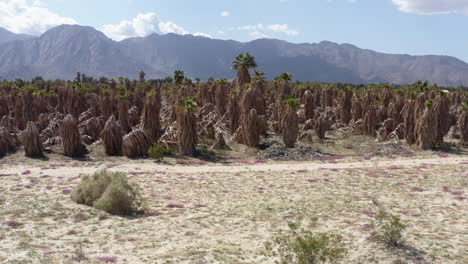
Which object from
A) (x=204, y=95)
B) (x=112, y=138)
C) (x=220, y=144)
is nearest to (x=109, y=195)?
(x=112, y=138)

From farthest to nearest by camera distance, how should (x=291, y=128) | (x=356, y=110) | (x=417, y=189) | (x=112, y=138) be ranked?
(x=356, y=110), (x=291, y=128), (x=112, y=138), (x=417, y=189)

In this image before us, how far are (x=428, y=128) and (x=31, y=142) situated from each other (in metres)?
30.5

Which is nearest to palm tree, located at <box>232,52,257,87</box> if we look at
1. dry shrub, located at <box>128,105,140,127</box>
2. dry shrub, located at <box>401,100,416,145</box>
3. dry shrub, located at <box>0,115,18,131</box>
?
dry shrub, located at <box>128,105,140,127</box>

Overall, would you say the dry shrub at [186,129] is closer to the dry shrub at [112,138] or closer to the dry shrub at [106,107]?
Result: the dry shrub at [112,138]

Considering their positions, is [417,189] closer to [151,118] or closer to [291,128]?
[291,128]

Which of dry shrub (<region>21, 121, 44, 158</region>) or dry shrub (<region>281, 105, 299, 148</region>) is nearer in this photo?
dry shrub (<region>21, 121, 44, 158</region>)

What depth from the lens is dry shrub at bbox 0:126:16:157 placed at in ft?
89.1

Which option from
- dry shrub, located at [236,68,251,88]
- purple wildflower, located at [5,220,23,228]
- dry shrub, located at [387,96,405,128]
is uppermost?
dry shrub, located at [236,68,251,88]

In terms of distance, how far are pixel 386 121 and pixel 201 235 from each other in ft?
104

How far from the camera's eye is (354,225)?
13.5 meters

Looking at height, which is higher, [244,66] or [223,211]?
[244,66]

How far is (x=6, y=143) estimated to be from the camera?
90.0 ft

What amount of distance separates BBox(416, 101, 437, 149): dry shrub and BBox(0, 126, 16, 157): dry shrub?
3207 cm

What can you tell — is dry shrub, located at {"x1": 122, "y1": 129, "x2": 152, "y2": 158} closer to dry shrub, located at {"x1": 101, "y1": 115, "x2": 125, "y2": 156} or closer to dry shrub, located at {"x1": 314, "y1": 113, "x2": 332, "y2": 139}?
dry shrub, located at {"x1": 101, "y1": 115, "x2": 125, "y2": 156}
